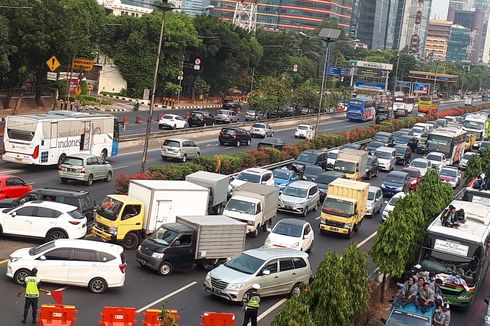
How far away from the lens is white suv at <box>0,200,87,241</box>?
23719 mm

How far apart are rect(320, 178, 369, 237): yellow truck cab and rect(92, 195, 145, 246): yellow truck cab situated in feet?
30.9

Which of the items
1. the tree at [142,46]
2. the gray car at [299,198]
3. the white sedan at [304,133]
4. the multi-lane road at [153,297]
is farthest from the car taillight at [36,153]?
the tree at [142,46]

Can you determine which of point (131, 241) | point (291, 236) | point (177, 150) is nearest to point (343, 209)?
point (291, 236)

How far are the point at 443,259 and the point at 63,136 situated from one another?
22.5 m

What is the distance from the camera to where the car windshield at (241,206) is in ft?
95.6

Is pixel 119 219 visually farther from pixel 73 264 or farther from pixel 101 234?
pixel 73 264

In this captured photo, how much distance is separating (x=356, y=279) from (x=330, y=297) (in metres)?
1.70

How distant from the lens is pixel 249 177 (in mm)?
36750

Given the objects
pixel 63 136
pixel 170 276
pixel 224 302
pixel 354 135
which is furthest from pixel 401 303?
pixel 354 135

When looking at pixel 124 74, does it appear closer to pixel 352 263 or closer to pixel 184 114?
pixel 184 114

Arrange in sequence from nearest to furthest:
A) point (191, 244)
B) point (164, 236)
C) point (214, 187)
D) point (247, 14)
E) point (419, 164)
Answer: point (164, 236), point (191, 244), point (214, 187), point (419, 164), point (247, 14)

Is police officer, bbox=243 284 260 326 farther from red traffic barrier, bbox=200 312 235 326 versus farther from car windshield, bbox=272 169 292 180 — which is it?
car windshield, bbox=272 169 292 180

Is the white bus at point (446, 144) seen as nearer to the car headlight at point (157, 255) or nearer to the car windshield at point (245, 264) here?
the car windshield at point (245, 264)

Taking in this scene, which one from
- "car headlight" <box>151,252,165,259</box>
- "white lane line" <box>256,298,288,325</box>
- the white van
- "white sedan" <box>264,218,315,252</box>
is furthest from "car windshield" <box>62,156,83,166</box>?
the white van
